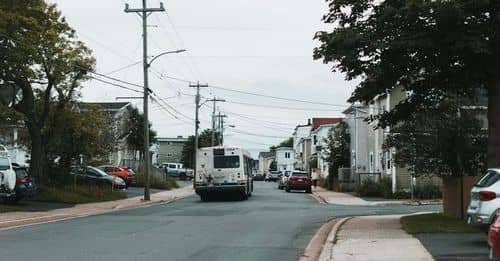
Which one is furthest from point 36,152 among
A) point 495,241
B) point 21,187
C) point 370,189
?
point 495,241

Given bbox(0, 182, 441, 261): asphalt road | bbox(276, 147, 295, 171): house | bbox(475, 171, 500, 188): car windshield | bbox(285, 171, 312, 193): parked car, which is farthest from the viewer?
bbox(276, 147, 295, 171): house

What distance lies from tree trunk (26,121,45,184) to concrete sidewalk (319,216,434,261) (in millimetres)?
19046

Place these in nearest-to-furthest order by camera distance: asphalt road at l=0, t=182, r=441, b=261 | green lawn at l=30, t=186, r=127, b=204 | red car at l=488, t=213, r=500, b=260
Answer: red car at l=488, t=213, r=500, b=260 < asphalt road at l=0, t=182, r=441, b=261 < green lawn at l=30, t=186, r=127, b=204

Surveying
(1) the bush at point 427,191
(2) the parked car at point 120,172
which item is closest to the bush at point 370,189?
(1) the bush at point 427,191

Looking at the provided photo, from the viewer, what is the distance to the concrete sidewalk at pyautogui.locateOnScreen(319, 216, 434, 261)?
43.1 feet

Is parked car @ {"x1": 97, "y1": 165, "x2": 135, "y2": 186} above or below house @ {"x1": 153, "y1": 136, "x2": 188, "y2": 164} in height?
below

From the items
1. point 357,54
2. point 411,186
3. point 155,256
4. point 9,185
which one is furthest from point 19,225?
point 411,186

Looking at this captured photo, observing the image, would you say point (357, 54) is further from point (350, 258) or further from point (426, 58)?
point (350, 258)

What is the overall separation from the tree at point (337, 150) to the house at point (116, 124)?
1741cm

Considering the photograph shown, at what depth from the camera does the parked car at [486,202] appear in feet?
45.0

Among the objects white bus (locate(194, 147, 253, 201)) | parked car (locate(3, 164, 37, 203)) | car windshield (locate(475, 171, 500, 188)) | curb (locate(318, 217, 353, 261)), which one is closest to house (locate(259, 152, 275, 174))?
white bus (locate(194, 147, 253, 201))

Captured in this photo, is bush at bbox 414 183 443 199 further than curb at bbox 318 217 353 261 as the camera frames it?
Yes

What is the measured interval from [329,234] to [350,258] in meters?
4.70

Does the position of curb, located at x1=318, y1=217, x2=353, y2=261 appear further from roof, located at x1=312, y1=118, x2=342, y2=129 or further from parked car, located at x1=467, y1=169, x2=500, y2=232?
roof, located at x1=312, y1=118, x2=342, y2=129
